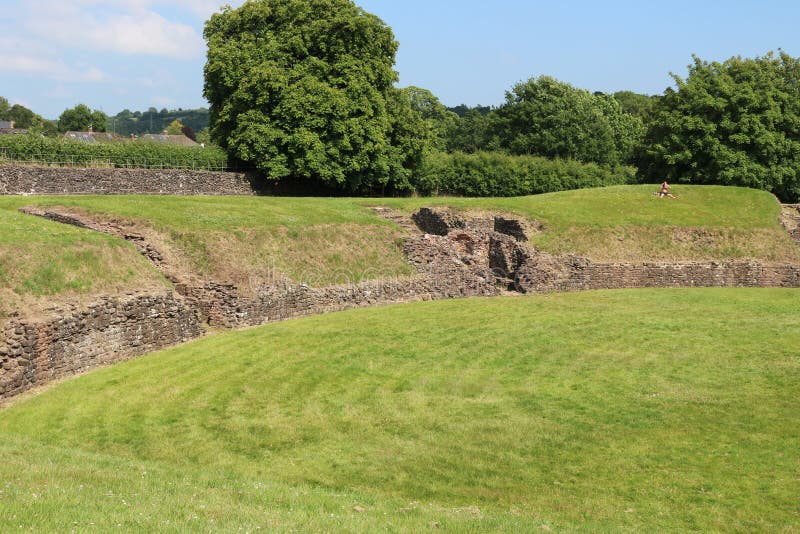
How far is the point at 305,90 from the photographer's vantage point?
162ft

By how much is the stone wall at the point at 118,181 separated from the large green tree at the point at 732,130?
107 feet

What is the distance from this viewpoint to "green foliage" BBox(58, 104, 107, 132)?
568 ft

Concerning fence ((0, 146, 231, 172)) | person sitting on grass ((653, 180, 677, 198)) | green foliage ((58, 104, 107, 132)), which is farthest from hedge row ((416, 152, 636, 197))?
green foliage ((58, 104, 107, 132))

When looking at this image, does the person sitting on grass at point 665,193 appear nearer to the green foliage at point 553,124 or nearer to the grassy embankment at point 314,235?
the grassy embankment at point 314,235

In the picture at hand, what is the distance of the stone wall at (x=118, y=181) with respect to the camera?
38.0 metres

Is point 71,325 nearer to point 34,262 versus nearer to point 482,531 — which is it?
point 34,262

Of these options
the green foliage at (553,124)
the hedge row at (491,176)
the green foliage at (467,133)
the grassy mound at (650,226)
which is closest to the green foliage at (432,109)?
the green foliage at (467,133)

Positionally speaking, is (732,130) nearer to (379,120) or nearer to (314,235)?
(379,120)

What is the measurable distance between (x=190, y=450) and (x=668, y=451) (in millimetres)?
9242

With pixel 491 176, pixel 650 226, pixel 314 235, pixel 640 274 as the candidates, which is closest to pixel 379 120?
pixel 491 176

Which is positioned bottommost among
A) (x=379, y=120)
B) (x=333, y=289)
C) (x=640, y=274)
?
(x=333, y=289)

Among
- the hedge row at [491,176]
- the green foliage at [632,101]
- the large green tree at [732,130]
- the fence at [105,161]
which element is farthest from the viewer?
the green foliage at [632,101]

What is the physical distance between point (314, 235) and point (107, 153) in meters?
20.8

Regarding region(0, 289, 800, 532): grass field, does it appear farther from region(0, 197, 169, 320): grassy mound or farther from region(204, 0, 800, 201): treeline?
region(204, 0, 800, 201): treeline
